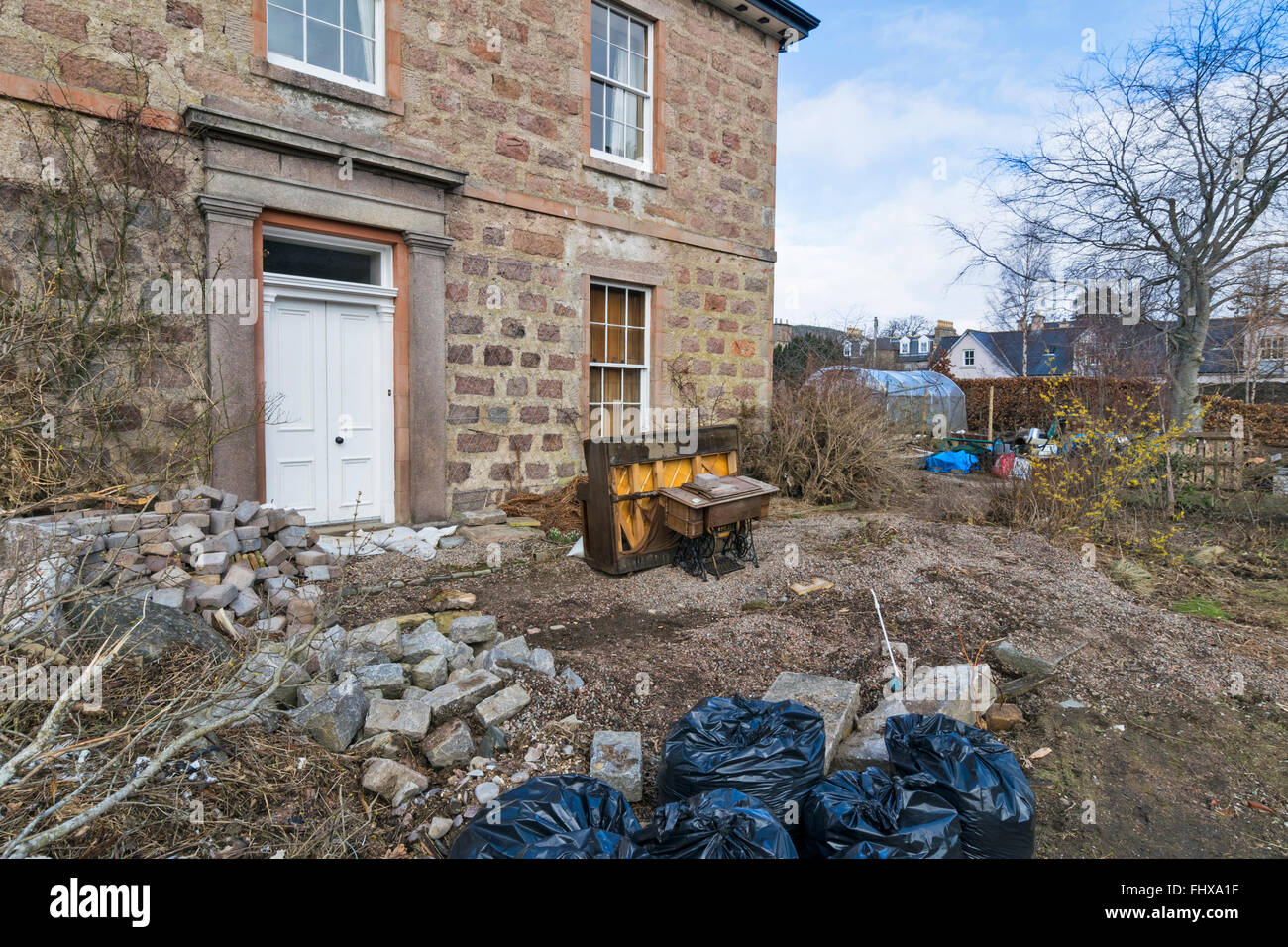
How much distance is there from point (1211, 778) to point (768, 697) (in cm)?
213

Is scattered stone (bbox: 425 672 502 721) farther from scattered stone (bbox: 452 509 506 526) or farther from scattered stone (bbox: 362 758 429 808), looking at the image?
scattered stone (bbox: 452 509 506 526)

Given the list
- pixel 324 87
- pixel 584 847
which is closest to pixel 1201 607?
pixel 584 847

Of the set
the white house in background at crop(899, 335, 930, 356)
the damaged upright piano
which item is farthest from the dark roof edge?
the white house in background at crop(899, 335, 930, 356)

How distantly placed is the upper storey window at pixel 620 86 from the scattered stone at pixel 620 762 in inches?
301

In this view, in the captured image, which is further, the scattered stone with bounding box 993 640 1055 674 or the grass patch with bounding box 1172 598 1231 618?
the grass patch with bounding box 1172 598 1231 618

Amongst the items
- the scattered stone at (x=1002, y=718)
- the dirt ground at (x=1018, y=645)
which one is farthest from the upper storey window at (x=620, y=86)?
the scattered stone at (x=1002, y=718)

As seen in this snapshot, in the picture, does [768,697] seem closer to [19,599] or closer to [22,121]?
[19,599]

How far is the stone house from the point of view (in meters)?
6.20

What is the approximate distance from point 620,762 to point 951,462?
13.4 m

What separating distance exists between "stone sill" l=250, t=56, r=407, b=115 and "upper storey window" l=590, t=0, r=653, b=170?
261cm

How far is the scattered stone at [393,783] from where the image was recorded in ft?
9.87

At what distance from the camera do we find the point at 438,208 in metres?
7.54
